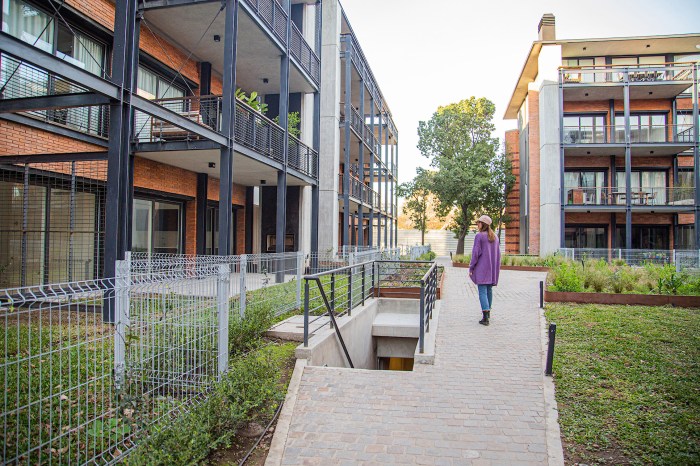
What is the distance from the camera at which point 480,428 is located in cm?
A: 461

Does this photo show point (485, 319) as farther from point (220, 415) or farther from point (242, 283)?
point (220, 415)

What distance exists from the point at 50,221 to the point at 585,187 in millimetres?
26368

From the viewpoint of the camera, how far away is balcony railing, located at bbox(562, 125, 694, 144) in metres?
26.6

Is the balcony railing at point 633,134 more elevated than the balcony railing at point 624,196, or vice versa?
the balcony railing at point 633,134

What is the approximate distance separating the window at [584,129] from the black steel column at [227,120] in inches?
869

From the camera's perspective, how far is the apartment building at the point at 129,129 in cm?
805

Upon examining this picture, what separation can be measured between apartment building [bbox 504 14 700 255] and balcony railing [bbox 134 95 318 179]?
17896 millimetres

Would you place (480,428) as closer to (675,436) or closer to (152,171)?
(675,436)

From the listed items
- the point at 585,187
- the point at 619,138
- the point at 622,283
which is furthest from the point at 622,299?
the point at 619,138

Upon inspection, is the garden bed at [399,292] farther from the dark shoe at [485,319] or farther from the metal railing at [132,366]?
the metal railing at [132,366]

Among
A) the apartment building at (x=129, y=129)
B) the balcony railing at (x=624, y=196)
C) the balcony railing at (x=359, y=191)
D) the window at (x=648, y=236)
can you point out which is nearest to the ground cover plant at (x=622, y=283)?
the apartment building at (x=129, y=129)

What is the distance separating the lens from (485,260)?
26.9 feet

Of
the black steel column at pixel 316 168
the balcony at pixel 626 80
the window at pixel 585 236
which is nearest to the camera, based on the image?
the black steel column at pixel 316 168

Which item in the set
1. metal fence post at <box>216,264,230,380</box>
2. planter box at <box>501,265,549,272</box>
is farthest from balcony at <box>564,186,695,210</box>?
metal fence post at <box>216,264,230,380</box>
